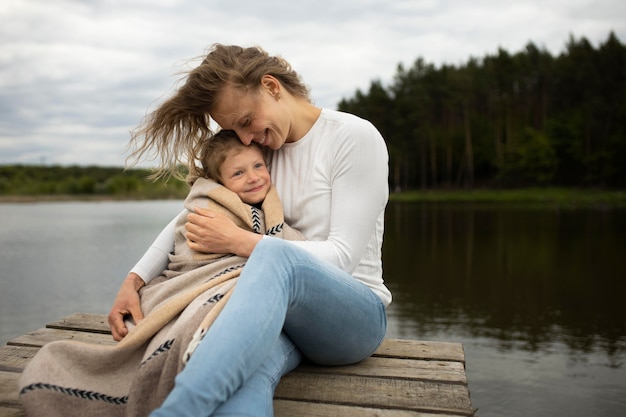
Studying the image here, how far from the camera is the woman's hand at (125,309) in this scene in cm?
206

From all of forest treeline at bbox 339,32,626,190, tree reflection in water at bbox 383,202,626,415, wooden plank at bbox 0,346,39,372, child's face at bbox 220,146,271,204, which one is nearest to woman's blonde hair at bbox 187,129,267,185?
child's face at bbox 220,146,271,204

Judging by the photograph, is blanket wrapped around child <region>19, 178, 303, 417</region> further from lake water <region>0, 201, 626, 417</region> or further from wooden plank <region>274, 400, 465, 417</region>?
lake water <region>0, 201, 626, 417</region>

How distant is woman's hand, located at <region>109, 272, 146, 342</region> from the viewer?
81.0 inches

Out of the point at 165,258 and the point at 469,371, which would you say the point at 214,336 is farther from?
the point at 469,371

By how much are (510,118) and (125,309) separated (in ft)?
120

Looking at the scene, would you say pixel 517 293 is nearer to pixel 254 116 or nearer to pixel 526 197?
pixel 254 116

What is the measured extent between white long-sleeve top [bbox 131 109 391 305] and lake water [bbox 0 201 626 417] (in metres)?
2.25

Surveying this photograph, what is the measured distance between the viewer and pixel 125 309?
2.11m

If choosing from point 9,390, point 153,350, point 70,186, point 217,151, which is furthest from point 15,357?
point 70,186

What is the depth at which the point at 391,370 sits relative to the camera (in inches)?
84.7

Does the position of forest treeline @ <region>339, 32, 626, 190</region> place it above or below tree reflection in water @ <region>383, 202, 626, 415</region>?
above

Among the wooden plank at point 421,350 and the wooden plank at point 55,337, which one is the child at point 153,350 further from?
the wooden plank at point 55,337

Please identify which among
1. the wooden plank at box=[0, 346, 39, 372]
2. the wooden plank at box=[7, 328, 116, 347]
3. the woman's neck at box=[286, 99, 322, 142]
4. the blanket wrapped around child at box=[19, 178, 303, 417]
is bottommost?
the wooden plank at box=[7, 328, 116, 347]

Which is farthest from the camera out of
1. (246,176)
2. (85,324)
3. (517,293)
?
(517,293)
